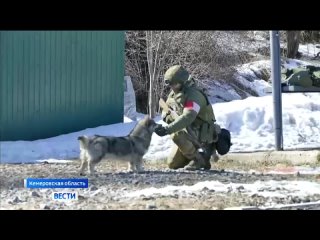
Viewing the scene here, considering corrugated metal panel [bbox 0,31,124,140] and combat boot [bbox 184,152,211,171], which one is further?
corrugated metal panel [bbox 0,31,124,140]

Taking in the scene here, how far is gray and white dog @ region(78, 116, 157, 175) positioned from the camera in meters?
6.30

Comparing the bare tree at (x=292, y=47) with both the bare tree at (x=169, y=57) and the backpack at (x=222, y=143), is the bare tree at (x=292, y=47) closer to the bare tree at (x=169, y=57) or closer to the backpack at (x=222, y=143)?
the bare tree at (x=169, y=57)

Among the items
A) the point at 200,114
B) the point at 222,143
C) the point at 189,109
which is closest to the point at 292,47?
the point at 222,143

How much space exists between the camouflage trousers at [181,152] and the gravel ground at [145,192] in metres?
0.28

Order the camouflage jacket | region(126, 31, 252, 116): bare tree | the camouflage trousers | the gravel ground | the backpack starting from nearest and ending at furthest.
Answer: the gravel ground → the camouflage jacket → the camouflage trousers → the backpack → region(126, 31, 252, 116): bare tree

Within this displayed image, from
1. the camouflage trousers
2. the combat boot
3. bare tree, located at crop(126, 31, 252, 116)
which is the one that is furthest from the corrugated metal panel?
the combat boot

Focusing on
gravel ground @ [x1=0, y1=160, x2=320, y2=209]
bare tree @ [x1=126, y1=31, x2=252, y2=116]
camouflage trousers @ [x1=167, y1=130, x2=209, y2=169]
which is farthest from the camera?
bare tree @ [x1=126, y1=31, x2=252, y2=116]

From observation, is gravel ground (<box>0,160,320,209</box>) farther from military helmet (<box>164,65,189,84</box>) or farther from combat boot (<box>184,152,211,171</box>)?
military helmet (<box>164,65,189,84</box>)

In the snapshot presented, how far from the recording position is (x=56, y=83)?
902 centimetres

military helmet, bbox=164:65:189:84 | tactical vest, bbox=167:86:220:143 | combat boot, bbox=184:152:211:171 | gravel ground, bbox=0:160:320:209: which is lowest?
gravel ground, bbox=0:160:320:209

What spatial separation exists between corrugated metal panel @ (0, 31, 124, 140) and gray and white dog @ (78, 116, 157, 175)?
234 cm

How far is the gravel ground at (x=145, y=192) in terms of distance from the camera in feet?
16.1

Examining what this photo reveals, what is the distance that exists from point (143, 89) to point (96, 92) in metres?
1.87
